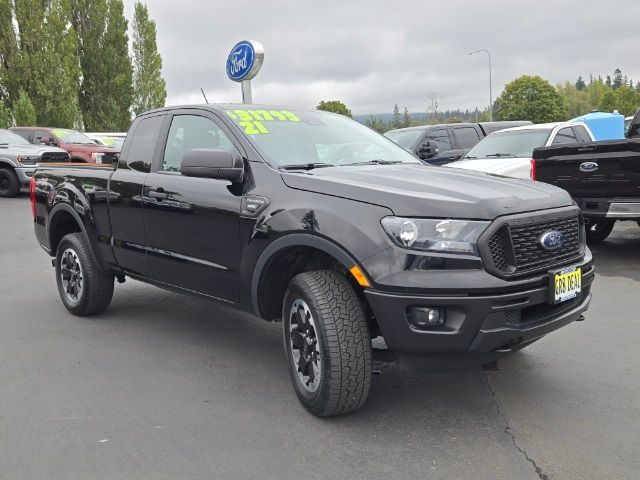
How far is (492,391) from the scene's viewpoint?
149 inches

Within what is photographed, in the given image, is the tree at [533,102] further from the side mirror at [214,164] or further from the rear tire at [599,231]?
the side mirror at [214,164]

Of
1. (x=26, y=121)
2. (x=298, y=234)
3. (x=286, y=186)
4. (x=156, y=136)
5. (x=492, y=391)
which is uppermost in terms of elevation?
(x=26, y=121)

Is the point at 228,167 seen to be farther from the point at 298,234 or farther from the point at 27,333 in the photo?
the point at 27,333

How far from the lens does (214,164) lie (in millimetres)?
A: 3662

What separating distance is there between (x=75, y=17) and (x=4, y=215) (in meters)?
30.6

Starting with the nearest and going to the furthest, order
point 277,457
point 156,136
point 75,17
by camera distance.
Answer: point 277,457
point 156,136
point 75,17

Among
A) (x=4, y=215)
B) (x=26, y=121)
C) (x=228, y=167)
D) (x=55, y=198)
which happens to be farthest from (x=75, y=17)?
(x=228, y=167)

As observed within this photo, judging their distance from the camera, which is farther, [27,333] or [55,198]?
[55,198]

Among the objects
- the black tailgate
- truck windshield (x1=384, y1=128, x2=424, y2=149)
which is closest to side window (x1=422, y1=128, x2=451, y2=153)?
truck windshield (x1=384, y1=128, x2=424, y2=149)

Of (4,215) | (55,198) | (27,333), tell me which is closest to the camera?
(27,333)

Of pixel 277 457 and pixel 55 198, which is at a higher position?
pixel 55 198

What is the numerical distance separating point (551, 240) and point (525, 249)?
212mm

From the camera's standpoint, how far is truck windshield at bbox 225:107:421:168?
13.1ft

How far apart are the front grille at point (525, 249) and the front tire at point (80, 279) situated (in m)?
3.57
